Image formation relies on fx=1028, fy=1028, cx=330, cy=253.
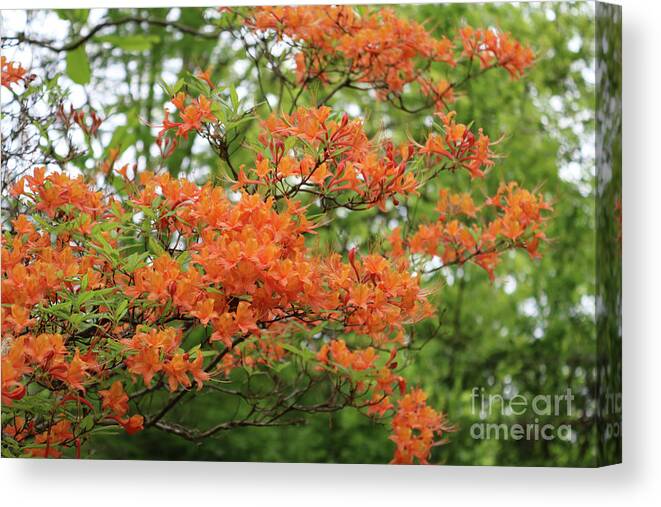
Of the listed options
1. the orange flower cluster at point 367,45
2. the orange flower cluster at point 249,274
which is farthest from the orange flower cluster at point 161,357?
the orange flower cluster at point 367,45

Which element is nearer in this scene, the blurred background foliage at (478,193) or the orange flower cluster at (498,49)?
the orange flower cluster at (498,49)

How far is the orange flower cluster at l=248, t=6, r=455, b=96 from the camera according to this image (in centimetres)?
313

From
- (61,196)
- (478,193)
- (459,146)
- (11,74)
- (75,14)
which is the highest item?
(75,14)

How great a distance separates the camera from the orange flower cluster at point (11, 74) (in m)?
3.20

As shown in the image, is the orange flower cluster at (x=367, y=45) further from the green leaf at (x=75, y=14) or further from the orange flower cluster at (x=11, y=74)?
the orange flower cluster at (x=11, y=74)

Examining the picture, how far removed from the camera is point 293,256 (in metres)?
2.37

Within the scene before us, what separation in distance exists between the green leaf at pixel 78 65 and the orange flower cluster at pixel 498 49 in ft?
4.04

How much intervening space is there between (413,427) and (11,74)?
1669 millimetres

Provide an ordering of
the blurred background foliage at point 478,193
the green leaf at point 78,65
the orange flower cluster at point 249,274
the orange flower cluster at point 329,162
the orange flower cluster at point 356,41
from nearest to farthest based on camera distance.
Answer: the orange flower cluster at point 249,274 < the orange flower cluster at point 329,162 < the orange flower cluster at point 356,41 < the green leaf at point 78,65 < the blurred background foliage at point 478,193

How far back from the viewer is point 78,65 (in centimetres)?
335

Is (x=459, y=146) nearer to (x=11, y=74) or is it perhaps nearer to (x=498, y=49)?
(x=498, y=49)

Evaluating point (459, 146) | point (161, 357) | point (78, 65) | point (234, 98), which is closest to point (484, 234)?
point (459, 146)

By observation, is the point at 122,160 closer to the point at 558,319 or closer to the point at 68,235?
the point at 68,235

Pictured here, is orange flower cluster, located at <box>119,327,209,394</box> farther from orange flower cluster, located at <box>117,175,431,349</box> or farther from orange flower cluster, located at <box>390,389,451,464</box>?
orange flower cluster, located at <box>390,389,451,464</box>
